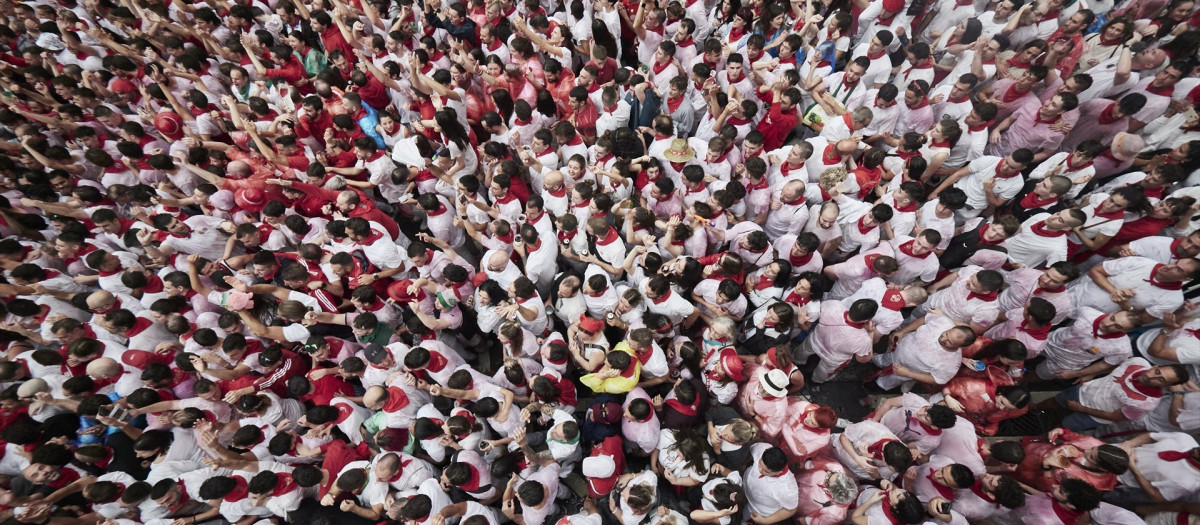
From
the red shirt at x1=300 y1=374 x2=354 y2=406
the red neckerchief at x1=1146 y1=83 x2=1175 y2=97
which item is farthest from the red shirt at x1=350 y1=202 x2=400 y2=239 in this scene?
the red neckerchief at x1=1146 y1=83 x2=1175 y2=97

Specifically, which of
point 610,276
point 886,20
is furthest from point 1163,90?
point 610,276

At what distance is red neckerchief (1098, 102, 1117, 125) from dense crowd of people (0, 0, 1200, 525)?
0.10m

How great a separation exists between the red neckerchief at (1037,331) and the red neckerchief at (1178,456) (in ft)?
3.82

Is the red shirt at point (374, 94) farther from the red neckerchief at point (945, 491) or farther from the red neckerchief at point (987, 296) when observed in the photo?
the red neckerchief at point (945, 491)

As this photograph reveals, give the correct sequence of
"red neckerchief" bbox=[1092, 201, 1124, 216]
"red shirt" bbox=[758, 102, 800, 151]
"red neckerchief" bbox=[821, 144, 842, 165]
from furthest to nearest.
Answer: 1. "red shirt" bbox=[758, 102, 800, 151]
2. "red neckerchief" bbox=[821, 144, 842, 165]
3. "red neckerchief" bbox=[1092, 201, 1124, 216]

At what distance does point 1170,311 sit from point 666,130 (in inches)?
212

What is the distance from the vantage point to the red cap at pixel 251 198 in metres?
5.68

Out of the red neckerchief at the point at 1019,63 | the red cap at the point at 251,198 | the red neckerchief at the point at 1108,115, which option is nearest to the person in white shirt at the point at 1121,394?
the red neckerchief at the point at 1108,115

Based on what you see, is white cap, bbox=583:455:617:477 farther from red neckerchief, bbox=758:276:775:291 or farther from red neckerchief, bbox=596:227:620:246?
red neckerchief, bbox=758:276:775:291

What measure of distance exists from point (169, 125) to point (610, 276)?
6940 mm

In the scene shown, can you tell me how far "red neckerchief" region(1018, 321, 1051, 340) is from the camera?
4441 mm

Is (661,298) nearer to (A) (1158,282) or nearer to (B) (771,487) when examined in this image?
(B) (771,487)

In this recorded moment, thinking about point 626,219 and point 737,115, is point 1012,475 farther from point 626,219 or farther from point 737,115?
point 737,115

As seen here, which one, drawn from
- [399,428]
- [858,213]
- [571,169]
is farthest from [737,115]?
[399,428]
